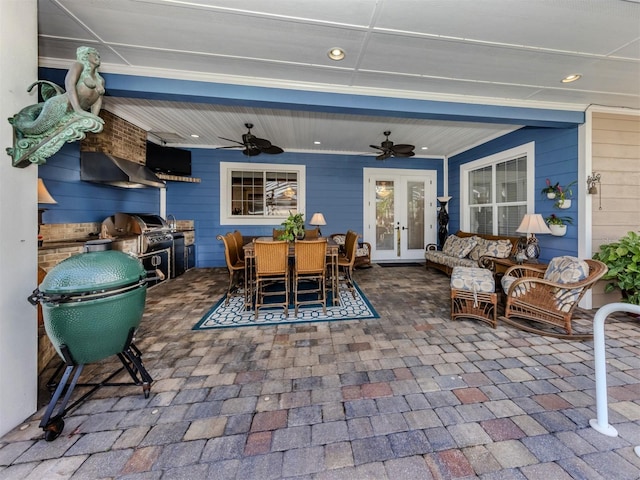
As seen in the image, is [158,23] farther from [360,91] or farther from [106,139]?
[106,139]

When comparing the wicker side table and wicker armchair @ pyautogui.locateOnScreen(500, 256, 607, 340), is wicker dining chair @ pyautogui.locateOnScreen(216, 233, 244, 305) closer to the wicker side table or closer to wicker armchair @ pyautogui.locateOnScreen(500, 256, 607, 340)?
the wicker side table

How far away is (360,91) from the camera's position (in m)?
2.90

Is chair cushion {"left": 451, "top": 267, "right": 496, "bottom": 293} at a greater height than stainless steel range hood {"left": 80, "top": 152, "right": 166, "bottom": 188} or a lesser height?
lesser

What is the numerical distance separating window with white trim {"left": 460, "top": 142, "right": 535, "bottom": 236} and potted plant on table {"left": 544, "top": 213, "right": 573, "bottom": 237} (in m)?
0.50

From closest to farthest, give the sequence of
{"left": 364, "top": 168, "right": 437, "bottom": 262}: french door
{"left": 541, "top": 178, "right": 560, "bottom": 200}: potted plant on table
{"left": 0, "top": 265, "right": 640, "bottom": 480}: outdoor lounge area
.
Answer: {"left": 0, "top": 265, "right": 640, "bottom": 480}: outdoor lounge area, {"left": 541, "top": 178, "right": 560, "bottom": 200}: potted plant on table, {"left": 364, "top": 168, "right": 437, "bottom": 262}: french door

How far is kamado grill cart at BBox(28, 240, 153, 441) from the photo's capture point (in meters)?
1.31

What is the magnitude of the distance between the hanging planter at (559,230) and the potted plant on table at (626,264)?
487 mm

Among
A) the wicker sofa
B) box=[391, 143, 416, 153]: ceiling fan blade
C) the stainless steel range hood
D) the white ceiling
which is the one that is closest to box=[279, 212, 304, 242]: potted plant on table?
the white ceiling

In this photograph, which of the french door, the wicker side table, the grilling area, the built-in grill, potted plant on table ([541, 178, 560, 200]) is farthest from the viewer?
the french door

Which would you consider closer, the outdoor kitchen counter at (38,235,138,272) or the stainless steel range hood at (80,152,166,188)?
the outdoor kitchen counter at (38,235,138,272)

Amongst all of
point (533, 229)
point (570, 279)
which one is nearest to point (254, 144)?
point (533, 229)

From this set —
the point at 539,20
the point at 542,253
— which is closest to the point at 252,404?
the point at 539,20

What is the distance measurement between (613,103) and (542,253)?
2135 millimetres

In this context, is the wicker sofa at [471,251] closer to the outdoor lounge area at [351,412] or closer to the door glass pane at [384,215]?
the door glass pane at [384,215]
